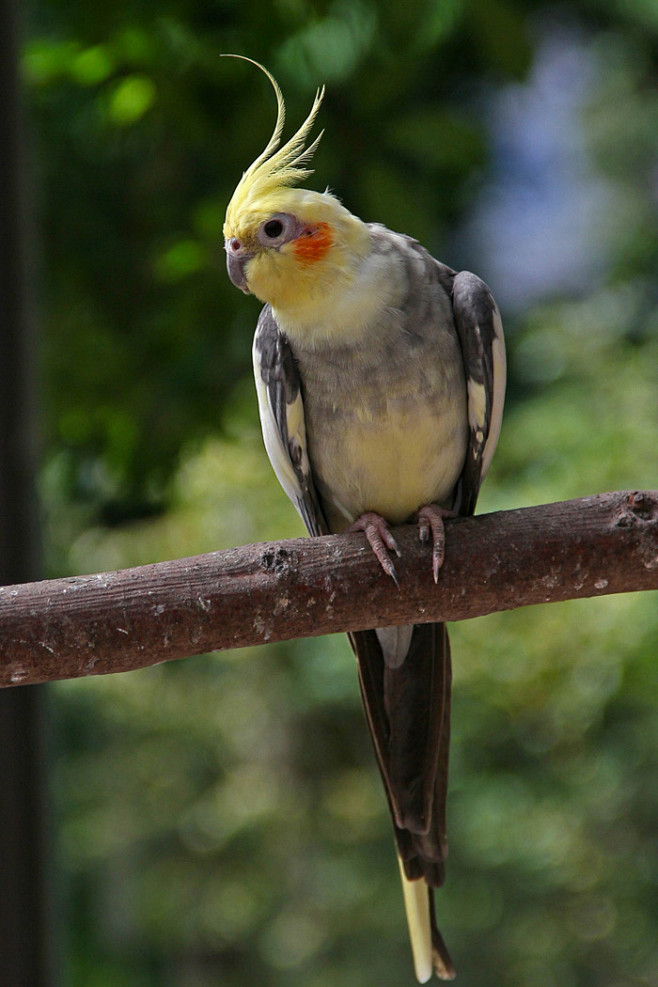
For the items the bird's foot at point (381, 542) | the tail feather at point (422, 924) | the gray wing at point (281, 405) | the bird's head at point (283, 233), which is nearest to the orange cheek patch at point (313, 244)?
the bird's head at point (283, 233)

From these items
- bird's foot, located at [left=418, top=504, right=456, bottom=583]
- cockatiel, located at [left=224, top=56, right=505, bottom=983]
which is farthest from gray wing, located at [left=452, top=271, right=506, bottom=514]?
bird's foot, located at [left=418, top=504, right=456, bottom=583]

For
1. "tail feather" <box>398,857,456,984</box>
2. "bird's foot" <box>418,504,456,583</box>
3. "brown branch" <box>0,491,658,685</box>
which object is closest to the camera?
"brown branch" <box>0,491,658,685</box>

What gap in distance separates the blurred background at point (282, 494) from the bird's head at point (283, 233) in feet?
0.89

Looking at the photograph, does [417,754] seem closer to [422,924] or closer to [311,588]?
[422,924]

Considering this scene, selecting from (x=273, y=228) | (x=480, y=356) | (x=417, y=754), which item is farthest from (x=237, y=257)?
(x=417, y=754)

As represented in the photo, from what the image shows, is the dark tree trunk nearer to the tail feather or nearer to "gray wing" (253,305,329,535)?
"gray wing" (253,305,329,535)

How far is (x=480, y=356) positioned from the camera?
1393 millimetres

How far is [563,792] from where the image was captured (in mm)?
2971

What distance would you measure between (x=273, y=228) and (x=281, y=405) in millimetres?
266

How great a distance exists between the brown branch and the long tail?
0.76 feet

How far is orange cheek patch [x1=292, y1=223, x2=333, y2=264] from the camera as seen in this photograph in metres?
1.28

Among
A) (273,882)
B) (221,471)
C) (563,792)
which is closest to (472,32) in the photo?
(221,471)

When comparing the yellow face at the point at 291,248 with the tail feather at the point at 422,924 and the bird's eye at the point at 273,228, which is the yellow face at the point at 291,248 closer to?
the bird's eye at the point at 273,228

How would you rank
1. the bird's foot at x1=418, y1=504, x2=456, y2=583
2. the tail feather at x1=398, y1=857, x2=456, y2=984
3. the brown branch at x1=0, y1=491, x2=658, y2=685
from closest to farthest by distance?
the brown branch at x1=0, y1=491, x2=658, y2=685
the bird's foot at x1=418, y1=504, x2=456, y2=583
the tail feather at x1=398, y1=857, x2=456, y2=984
